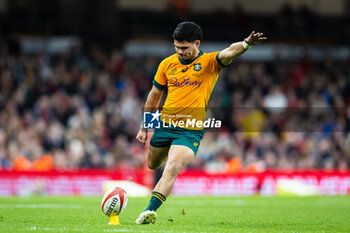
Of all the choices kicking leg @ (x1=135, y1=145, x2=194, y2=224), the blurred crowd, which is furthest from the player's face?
the blurred crowd

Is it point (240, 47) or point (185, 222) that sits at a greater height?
point (240, 47)

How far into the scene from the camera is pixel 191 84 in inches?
360

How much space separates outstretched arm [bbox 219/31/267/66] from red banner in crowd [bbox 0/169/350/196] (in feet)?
37.6

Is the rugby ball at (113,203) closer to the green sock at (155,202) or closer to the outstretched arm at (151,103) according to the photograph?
the green sock at (155,202)

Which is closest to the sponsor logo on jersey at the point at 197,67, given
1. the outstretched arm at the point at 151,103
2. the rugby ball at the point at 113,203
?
the outstretched arm at the point at 151,103

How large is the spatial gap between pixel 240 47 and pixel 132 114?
49.6 feet

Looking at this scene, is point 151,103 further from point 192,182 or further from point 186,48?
point 192,182

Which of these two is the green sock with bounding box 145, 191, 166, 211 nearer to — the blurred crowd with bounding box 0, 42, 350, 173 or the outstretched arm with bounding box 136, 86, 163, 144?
the outstretched arm with bounding box 136, 86, 163, 144

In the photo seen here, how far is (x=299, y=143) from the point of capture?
23641 millimetres

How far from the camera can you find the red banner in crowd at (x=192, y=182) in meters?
19.5

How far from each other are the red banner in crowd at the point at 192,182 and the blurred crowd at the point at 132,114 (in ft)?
3.07

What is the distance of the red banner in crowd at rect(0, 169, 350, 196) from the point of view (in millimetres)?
19453

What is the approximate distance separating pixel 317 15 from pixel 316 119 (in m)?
6.31

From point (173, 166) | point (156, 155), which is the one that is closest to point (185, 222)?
point (156, 155)
